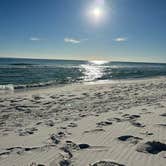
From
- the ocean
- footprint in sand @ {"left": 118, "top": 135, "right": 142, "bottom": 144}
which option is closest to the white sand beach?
footprint in sand @ {"left": 118, "top": 135, "right": 142, "bottom": 144}

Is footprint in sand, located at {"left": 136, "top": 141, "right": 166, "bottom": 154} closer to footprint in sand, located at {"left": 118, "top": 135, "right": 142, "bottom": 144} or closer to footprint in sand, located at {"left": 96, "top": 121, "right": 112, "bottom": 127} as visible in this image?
footprint in sand, located at {"left": 118, "top": 135, "right": 142, "bottom": 144}

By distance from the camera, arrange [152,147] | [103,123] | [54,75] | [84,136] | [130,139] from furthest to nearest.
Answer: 1. [54,75]
2. [103,123]
3. [84,136]
4. [130,139]
5. [152,147]

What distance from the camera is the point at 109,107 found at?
8.88 metres

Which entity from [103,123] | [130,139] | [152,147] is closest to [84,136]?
[130,139]

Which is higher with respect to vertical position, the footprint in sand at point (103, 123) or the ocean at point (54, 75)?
the footprint in sand at point (103, 123)

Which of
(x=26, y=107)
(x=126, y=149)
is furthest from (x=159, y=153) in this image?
(x=26, y=107)

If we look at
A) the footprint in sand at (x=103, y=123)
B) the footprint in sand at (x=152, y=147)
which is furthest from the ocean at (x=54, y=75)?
the footprint in sand at (x=152, y=147)

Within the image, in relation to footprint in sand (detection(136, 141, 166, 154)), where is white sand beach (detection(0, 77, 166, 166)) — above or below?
below

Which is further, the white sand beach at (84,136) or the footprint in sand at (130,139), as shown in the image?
the footprint in sand at (130,139)

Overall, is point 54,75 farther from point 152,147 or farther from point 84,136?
point 152,147

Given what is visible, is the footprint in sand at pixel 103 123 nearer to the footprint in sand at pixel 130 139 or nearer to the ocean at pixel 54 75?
the footprint in sand at pixel 130 139

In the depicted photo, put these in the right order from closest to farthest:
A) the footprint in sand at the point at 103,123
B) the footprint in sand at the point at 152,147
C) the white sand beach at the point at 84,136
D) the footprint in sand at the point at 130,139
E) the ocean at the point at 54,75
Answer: the white sand beach at the point at 84,136 < the footprint in sand at the point at 152,147 < the footprint in sand at the point at 130,139 < the footprint in sand at the point at 103,123 < the ocean at the point at 54,75

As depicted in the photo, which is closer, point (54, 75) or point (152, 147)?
point (152, 147)

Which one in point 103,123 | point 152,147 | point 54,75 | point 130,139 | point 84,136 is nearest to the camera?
point 152,147
